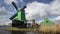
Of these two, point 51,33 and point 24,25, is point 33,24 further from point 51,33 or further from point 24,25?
point 51,33

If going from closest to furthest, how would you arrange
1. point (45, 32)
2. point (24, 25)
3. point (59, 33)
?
point (59, 33), point (45, 32), point (24, 25)

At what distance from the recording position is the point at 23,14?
7669 cm

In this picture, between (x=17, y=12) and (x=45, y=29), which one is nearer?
(x=45, y=29)

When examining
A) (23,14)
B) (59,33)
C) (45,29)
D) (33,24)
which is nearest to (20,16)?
(23,14)

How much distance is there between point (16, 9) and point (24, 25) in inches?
361

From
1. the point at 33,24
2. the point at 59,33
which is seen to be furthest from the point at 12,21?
the point at 59,33

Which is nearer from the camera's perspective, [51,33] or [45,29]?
[51,33]

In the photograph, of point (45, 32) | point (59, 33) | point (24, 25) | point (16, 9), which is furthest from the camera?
point (16, 9)

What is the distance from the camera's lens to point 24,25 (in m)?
75.4

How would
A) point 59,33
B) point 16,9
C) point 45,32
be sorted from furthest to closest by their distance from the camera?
point 16,9, point 45,32, point 59,33

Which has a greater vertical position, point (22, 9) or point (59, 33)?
point (22, 9)

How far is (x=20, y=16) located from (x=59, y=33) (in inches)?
1638

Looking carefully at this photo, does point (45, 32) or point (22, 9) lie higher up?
point (22, 9)

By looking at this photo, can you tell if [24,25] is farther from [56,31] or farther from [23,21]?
[56,31]
